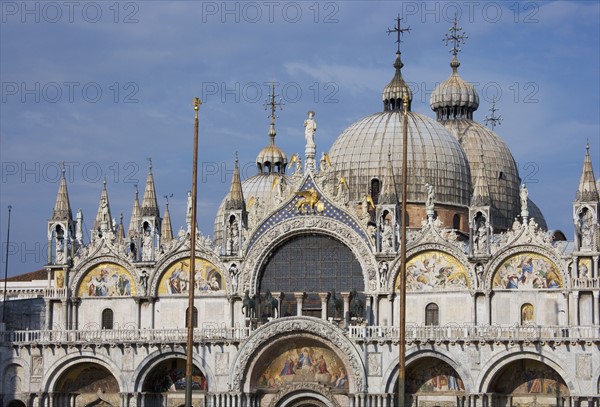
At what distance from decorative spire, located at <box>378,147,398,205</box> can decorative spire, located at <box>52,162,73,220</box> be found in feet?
56.0

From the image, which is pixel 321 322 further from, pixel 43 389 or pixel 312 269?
pixel 43 389

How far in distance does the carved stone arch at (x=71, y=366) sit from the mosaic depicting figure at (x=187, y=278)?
4678 millimetres

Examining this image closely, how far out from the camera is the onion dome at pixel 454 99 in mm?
102250

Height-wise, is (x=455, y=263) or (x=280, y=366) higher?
(x=455, y=263)

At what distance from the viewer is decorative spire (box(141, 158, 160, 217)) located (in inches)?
3418

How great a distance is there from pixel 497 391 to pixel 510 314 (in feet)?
12.2

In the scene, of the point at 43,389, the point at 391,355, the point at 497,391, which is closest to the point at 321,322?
the point at 391,355

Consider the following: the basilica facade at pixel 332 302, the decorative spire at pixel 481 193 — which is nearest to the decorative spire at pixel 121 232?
the basilica facade at pixel 332 302

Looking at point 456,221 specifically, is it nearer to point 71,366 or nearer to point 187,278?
point 187,278

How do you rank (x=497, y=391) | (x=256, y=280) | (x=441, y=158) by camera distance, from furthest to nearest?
(x=441, y=158), (x=256, y=280), (x=497, y=391)

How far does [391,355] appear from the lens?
77938 mm

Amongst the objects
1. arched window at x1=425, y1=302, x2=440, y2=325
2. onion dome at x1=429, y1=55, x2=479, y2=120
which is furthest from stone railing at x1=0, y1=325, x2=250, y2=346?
onion dome at x1=429, y1=55, x2=479, y2=120

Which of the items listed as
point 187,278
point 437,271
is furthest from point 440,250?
point 187,278

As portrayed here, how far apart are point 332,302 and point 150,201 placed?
13329 mm
